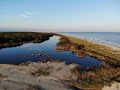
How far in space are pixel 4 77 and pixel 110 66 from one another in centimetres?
1842

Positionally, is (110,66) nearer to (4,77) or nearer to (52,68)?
(52,68)

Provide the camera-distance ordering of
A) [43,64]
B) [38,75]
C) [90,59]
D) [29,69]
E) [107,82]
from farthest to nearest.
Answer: [90,59]
[43,64]
[29,69]
[38,75]
[107,82]

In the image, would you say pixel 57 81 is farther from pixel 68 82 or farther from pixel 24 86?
pixel 24 86

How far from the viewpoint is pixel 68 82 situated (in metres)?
27.2

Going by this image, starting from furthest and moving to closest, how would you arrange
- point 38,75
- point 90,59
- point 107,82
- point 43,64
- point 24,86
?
point 90,59 < point 43,64 < point 38,75 < point 107,82 < point 24,86

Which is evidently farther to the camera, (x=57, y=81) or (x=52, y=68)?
(x=52, y=68)

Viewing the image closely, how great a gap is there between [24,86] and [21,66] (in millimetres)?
9889

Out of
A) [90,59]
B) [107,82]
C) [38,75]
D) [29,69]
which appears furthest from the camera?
[90,59]

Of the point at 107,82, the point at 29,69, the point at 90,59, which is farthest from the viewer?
the point at 90,59

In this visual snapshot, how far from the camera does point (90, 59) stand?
43062mm

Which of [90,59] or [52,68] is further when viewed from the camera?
[90,59]

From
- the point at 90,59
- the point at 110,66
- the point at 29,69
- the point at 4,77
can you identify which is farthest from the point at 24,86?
the point at 90,59

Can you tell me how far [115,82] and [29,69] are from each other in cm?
1331

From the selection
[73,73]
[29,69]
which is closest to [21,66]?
[29,69]
